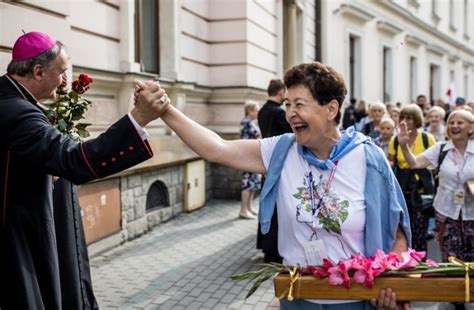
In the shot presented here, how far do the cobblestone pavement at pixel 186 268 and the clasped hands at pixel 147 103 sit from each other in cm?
291

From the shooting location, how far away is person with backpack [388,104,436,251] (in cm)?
572

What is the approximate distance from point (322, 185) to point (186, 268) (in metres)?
3.90

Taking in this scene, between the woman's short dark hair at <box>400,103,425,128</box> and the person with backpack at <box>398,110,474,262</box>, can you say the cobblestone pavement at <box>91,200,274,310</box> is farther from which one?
the woman's short dark hair at <box>400,103,425,128</box>

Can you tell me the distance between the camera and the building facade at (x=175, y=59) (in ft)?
20.8

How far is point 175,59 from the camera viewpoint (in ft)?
28.0

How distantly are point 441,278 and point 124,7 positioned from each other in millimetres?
6044

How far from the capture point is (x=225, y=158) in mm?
2449

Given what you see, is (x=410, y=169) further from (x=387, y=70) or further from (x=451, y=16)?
(x=451, y=16)

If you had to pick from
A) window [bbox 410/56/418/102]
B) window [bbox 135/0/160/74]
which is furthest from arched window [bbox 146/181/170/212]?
window [bbox 410/56/418/102]

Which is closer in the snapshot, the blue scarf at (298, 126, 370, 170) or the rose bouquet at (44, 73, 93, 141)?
the blue scarf at (298, 126, 370, 170)

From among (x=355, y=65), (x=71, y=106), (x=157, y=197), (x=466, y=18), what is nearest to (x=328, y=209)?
(x=71, y=106)

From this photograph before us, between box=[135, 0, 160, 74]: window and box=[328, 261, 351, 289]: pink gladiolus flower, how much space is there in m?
6.42

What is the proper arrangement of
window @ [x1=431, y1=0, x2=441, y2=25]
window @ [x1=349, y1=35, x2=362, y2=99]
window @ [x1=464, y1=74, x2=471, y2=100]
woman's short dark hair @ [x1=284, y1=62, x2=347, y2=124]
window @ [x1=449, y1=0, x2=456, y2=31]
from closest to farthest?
woman's short dark hair @ [x1=284, y1=62, x2=347, y2=124] < window @ [x1=349, y1=35, x2=362, y2=99] < window @ [x1=431, y1=0, x2=441, y2=25] < window @ [x1=449, y1=0, x2=456, y2=31] < window @ [x1=464, y1=74, x2=471, y2=100]

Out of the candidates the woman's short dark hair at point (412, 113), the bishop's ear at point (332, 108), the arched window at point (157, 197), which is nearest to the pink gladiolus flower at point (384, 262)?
the bishop's ear at point (332, 108)
